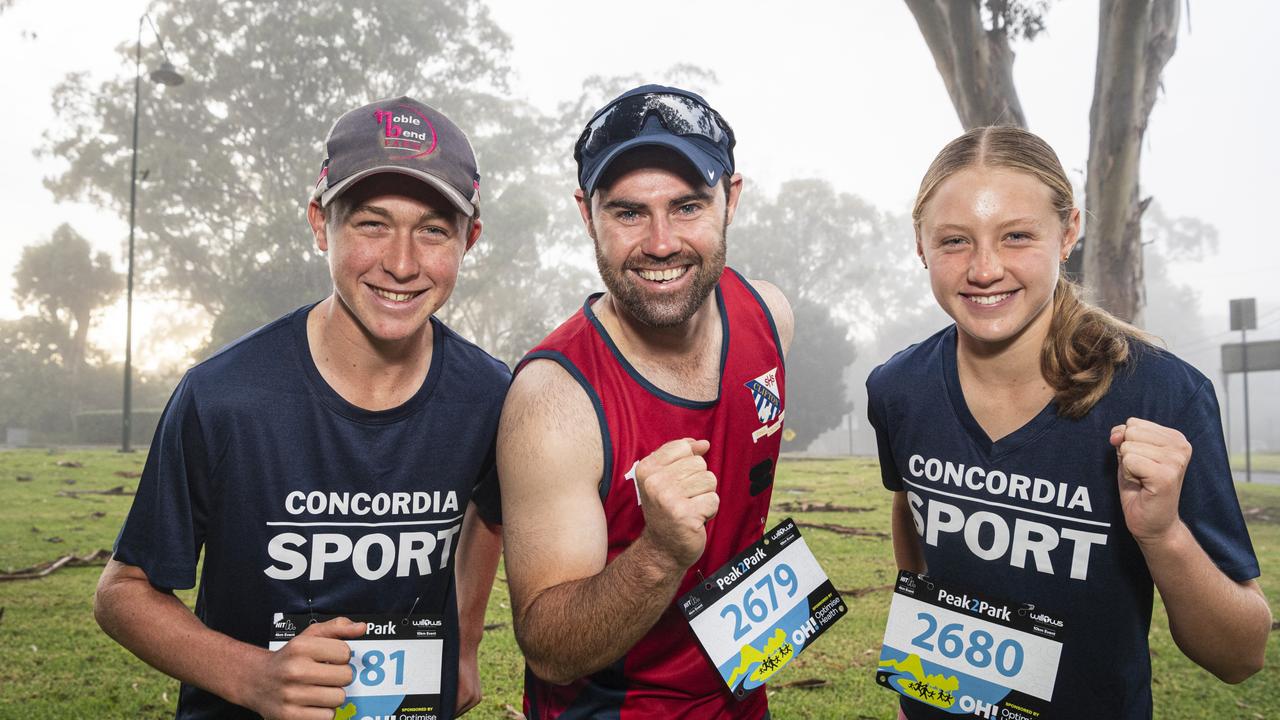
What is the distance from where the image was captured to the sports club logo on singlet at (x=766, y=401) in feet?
9.61

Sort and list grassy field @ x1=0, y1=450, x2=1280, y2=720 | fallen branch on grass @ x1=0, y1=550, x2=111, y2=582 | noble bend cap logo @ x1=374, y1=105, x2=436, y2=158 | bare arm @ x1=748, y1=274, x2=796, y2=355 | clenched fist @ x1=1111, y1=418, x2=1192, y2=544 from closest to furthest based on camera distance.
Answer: clenched fist @ x1=1111, y1=418, x2=1192, y2=544
noble bend cap logo @ x1=374, y1=105, x2=436, y2=158
bare arm @ x1=748, y1=274, x2=796, y2=355
grassy field @ x1=0, y1=450, x2=1280, y2=720
fallen branch on grass @ x1=0, y1=550, x2=111, y2=582

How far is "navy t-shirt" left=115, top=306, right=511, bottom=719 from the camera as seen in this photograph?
256 centimetres

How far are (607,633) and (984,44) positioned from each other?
1136 centimetres

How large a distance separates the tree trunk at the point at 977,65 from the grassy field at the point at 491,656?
19.5ft

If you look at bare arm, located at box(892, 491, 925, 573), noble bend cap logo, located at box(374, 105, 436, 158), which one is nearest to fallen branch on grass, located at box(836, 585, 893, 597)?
bare arm, located at box(892, 491, 925, 573)

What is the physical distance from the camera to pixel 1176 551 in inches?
87.1

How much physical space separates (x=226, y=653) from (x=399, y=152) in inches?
64.3

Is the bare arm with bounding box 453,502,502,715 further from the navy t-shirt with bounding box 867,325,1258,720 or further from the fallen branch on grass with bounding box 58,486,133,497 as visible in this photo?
the fallen branch on grass with bounding box 58,486,133,497

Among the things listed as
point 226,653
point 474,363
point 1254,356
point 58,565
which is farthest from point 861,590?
point 1254,356

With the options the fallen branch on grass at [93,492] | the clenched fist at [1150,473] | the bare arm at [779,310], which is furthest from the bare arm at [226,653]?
the fallen branch on grass at [93,492]

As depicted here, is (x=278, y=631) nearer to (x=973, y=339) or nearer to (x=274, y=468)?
(x=274, y=468)

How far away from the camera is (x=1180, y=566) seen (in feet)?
7.32

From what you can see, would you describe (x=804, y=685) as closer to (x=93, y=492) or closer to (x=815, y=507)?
(x=815, y=507)

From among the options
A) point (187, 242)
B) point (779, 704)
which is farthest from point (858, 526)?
point (187, 242)
